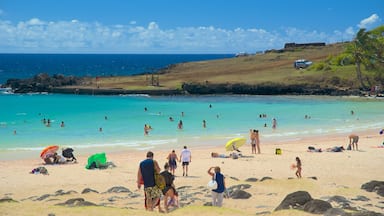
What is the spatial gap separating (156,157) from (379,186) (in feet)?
44.1

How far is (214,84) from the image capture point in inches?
2913

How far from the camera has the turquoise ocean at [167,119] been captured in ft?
113

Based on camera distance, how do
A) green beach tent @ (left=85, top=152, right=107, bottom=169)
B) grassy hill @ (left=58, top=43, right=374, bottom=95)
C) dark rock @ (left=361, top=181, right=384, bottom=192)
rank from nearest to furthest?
dark rock @ (left=361, top=181, right=384, bottom=192)
green beach tent @ (left=85, top=152, right=107, bottom=169)
grassy hill @ (left=58, top=43, right=374, bottom=95)

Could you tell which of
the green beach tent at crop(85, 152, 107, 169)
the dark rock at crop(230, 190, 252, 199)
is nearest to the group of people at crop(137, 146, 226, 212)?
the dark rock at crop(230, 190, 252, 199)

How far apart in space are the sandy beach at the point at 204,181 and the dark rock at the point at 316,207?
0.87 ft

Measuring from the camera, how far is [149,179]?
11750 millimetres

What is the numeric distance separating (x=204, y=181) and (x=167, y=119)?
27.5 metres

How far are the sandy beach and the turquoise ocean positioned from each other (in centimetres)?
519

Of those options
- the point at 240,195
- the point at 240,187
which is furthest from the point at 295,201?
the point at 240,187

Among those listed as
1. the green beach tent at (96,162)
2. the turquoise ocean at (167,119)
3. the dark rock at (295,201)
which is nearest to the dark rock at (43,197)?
the green beach tent at (96,162)

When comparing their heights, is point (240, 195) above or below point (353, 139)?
below

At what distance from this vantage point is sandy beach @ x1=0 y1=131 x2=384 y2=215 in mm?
12617

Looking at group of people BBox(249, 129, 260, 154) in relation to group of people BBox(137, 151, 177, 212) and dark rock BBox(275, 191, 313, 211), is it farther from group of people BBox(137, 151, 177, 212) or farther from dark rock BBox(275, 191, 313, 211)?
group of people BBox(137, 151, 177, 212)

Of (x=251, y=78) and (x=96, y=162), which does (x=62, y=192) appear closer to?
(x=96, y=162)
